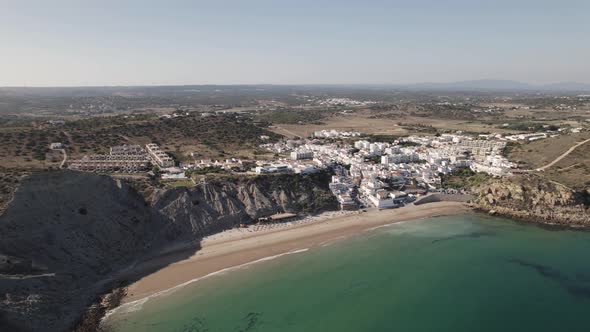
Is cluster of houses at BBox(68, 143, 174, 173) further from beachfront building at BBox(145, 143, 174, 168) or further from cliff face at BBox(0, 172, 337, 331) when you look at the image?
cliff face at BBox(0, 172, 337, 331)

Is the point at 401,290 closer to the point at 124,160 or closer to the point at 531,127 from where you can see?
the point at 124,160

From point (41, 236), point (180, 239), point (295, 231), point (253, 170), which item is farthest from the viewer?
point (253, 170)

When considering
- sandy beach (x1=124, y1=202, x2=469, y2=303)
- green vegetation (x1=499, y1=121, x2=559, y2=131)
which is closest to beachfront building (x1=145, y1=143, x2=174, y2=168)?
sandy beach (x1=124, y1=202, x2=469, y2=303)

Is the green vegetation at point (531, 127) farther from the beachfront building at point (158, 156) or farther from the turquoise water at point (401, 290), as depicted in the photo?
the beachfront building at point (158, 156)

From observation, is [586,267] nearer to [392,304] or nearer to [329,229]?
[392,304]

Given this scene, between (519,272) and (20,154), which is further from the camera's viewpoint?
(20,154)

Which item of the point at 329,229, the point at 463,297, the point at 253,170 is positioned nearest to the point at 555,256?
the point at 463,297
